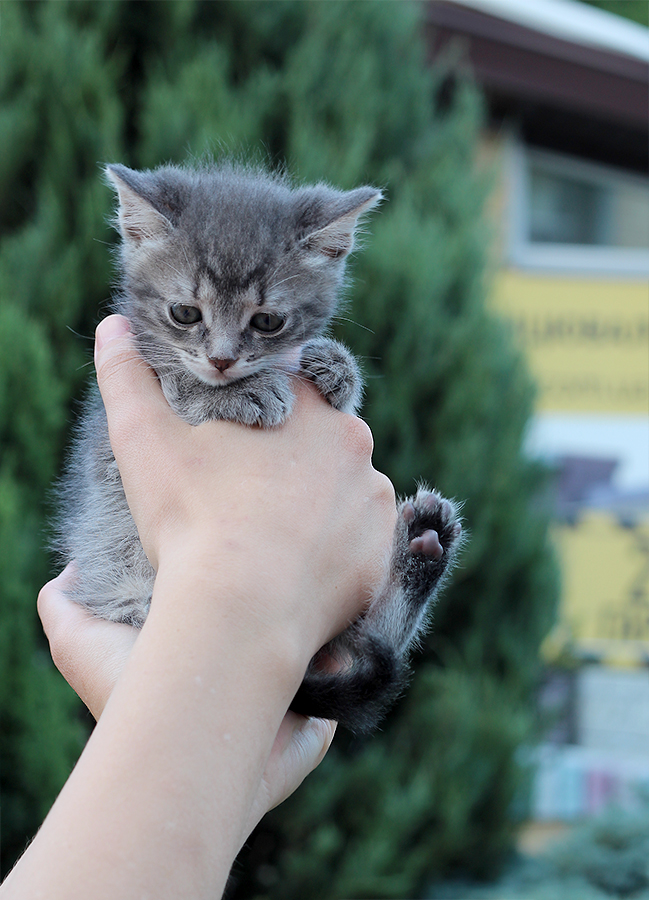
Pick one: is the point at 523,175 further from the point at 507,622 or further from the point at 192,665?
the point at 192,665

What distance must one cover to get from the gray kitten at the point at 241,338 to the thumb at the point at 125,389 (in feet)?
0.31

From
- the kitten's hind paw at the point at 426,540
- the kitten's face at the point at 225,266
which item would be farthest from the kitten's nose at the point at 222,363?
the kitten's hind paw at the point at 426,540

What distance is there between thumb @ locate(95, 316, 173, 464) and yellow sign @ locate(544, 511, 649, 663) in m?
4.47

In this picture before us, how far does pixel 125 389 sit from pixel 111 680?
74cm

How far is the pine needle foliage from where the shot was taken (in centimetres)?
353

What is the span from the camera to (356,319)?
386cm

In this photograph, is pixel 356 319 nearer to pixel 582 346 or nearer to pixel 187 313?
pixel 187 313

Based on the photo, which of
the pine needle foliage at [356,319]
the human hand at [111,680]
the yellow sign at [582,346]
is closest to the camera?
the human hand at [111,680]

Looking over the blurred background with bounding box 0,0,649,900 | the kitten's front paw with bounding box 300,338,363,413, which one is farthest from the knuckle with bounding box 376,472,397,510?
the blurred background with bounding box 0,0,649,900

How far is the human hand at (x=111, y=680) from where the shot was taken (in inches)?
74.5

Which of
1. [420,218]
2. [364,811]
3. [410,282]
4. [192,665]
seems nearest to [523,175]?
[420,218]

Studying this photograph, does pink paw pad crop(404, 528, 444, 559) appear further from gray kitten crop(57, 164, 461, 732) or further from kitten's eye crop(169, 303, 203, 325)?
kitten's eye crop(169, 303, 203, 325)

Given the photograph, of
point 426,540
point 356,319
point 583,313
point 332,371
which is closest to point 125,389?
point 332,371

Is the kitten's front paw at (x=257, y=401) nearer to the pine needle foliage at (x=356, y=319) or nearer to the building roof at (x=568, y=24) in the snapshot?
the pine needle foliage at (x=356, y=319)
